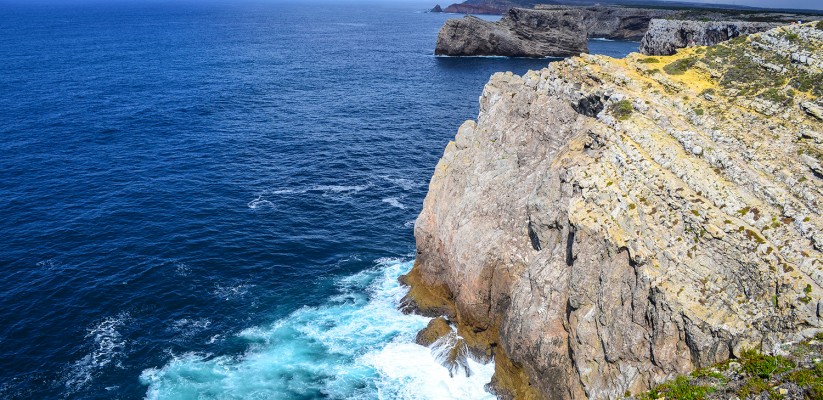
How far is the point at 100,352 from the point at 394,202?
42530 millimetres

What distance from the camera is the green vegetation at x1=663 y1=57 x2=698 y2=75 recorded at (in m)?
47.7

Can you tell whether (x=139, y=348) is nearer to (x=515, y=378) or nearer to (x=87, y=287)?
(x=87, y=287)

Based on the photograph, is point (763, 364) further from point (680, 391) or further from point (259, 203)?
point (259, 203)

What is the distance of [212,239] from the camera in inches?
2773

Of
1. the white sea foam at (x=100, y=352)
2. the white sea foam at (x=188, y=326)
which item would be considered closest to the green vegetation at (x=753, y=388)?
the white sea foam at (x=188, y=326)

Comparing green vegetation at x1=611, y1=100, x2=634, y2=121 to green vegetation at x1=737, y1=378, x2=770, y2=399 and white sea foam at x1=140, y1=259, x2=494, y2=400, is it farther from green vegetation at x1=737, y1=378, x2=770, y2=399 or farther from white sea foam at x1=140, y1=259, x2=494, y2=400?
white sea foam at x1=140, y1=259, x2=494, y2=400

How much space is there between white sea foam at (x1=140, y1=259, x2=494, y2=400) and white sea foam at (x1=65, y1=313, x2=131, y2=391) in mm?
4191

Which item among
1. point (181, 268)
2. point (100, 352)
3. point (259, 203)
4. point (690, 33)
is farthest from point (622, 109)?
point (690, 33)

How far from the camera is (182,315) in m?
57.0

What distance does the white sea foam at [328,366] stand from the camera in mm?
47594

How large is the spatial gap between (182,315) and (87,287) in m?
12.3

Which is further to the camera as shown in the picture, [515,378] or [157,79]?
[157,79]

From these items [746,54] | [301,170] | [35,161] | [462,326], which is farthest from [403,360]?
[35,161]

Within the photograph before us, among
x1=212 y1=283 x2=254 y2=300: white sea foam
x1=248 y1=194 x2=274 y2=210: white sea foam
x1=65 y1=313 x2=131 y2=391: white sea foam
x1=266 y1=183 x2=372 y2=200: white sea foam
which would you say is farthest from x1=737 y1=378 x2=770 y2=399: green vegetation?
x1=248 y1=194 x2=274 y2=210: white sea foam
